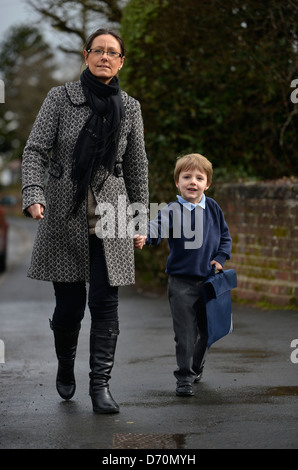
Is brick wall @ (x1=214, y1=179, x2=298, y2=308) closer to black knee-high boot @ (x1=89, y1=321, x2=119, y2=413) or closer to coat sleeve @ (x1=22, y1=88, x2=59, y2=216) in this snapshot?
black knee-high boot @ (x1=89, y1=321, x2=119, y2=413)

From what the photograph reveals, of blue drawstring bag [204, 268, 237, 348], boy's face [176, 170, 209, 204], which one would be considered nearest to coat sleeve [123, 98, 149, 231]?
boy's face [176, 170, 209, 204]

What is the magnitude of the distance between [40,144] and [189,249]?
111 centimetres

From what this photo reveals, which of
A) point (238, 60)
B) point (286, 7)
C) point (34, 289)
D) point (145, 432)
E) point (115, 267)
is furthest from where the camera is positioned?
point (34, 289)

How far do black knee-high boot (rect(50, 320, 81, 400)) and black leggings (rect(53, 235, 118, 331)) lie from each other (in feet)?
0.29

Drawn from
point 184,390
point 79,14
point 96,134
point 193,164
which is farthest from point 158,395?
point 79,14

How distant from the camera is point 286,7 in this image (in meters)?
10.4

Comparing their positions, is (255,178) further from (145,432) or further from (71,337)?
(145,432)

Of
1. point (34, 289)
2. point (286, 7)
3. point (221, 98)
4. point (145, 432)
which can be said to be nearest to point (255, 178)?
point (221, 98)

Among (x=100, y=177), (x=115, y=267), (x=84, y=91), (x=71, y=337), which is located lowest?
(x=71, y=337)

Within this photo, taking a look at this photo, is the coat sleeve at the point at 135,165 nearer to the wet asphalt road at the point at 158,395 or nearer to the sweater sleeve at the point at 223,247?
the sweater sleeve at the point at 223,247

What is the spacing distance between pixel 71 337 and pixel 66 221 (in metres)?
0.69

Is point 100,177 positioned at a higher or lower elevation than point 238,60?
lower

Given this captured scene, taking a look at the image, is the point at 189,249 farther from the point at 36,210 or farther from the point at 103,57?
the point at 103,57

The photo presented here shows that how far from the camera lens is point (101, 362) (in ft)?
16.8
